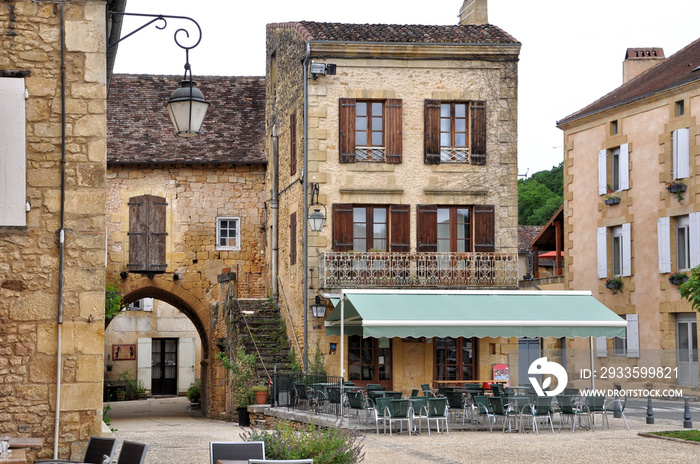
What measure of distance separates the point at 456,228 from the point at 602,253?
17.8 feet

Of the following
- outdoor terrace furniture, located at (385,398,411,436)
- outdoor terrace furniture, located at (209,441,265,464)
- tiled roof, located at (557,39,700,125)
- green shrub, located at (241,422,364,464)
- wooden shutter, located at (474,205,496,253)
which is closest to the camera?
outdoor terrace furniture, located at (209,441,265,464)

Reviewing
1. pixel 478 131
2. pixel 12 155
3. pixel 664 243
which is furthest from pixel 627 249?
pixel 12 155

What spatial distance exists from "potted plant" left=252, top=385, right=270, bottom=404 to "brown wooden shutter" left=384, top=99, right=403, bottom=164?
508 cm

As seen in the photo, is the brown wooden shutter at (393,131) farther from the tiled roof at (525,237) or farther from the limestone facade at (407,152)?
the tiled roof at (525,237)

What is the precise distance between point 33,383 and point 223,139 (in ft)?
53.4

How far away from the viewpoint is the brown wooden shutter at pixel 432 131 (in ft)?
66.4

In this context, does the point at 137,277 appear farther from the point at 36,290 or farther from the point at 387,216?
the point at 36,290

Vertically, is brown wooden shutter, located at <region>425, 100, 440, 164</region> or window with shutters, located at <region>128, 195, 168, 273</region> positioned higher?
brown wooden shutter, located at <region>425, 100, 440, 164</region>

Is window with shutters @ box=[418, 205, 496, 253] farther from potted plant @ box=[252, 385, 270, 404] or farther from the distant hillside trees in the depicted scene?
the distant hillside trees

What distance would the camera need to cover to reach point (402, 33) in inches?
814

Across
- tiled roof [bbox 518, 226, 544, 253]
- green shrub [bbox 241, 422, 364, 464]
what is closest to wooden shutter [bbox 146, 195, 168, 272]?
tiled roof [bbox 518, 226, 544, 253]

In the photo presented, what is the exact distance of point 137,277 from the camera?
23.9m

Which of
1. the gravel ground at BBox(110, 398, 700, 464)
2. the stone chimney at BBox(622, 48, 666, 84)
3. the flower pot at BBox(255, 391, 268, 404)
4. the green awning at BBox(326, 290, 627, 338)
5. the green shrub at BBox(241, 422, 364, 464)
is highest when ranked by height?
the stone chimney at BBox(622, 48, 666, 84)

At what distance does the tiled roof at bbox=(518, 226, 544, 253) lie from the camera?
111 ft
